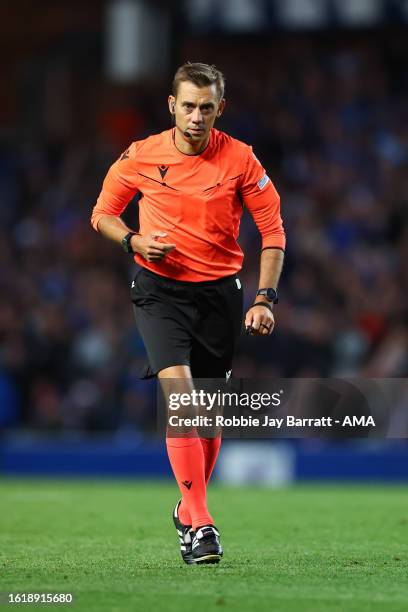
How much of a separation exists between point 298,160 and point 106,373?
13.2 ft

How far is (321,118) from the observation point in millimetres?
16953

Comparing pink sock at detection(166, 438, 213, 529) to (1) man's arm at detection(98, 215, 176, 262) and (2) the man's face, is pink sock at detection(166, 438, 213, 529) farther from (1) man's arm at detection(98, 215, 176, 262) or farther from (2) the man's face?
Result: (2) the man's face

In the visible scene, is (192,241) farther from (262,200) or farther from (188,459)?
(188,459)

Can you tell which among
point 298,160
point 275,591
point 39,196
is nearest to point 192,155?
point 275,591

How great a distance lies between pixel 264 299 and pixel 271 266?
0.27 meters

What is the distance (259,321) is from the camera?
6.04 meters

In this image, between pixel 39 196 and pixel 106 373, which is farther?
pixel 39 196

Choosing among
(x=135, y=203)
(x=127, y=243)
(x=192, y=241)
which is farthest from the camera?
(x=135, y=203)

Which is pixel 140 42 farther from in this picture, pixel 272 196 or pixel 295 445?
pixel 272 196

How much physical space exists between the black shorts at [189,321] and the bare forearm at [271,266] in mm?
170

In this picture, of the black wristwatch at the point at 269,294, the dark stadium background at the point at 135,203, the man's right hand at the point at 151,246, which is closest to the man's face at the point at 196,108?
the man's right hand at the point at 151,246

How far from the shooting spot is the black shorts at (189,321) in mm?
6234

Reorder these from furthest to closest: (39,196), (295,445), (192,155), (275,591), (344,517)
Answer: (39,196)
(295,445)
(344,517)
(192,155)
(275,591)

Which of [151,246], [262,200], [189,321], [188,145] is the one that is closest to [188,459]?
[189,321]
